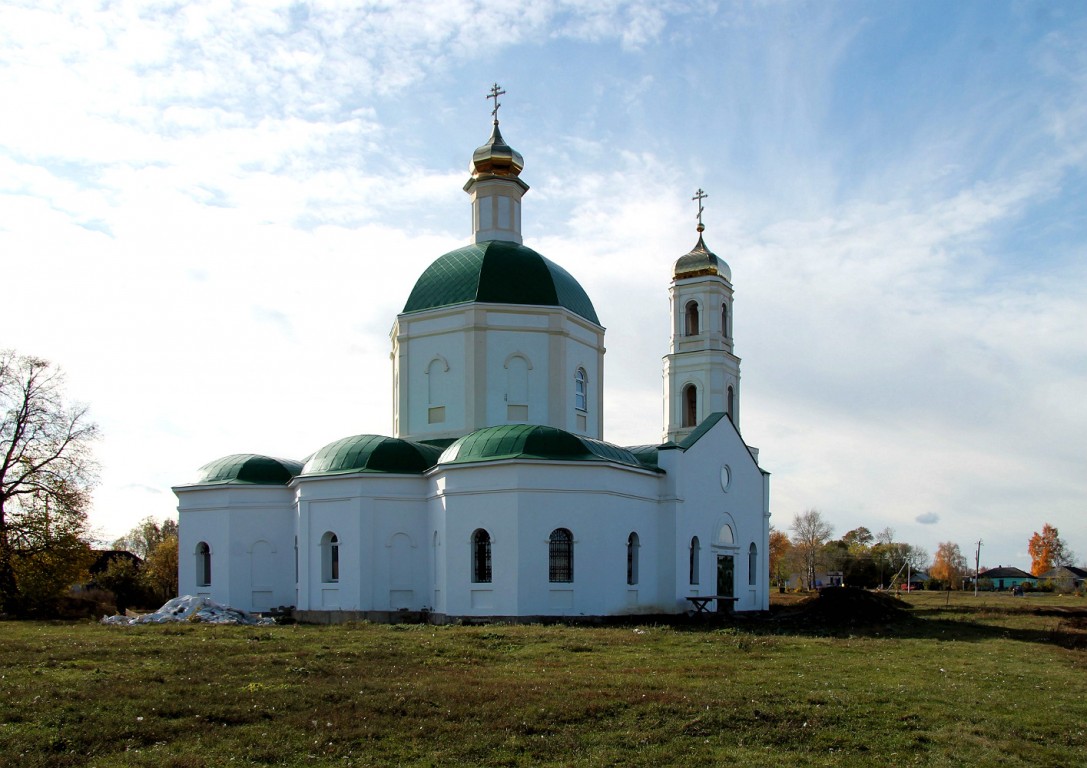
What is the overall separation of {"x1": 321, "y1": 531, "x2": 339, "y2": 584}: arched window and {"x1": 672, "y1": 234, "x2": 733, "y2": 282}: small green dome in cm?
1444

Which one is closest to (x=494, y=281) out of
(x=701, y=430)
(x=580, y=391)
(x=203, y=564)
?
(x=580, y=391)

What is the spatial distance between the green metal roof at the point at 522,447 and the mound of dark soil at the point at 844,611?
707cm

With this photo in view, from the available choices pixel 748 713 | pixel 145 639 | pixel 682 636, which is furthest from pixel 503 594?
pixel 748 713

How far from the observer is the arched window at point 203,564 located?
28.1m

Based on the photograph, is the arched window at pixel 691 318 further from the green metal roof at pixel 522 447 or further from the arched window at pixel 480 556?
the arched window at pixel 480 556

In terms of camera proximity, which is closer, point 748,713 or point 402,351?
point 748,713

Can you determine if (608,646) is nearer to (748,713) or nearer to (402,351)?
(748,713)

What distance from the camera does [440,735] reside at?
34.1ft

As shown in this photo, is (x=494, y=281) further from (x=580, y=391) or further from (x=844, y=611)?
(x=844, y=611)

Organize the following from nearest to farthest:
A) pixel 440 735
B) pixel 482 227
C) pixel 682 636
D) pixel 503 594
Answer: pixel 440 735 < pixel 682 636 < pixel 503 594 < pixel 482 227

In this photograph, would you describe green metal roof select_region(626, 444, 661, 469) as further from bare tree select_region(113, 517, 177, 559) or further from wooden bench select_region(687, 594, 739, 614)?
bare tree select_region(113, 517, 177, 559)

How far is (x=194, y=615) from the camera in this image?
77.6 ft

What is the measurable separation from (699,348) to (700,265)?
2665 mm

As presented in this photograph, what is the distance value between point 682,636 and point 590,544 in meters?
4.66
